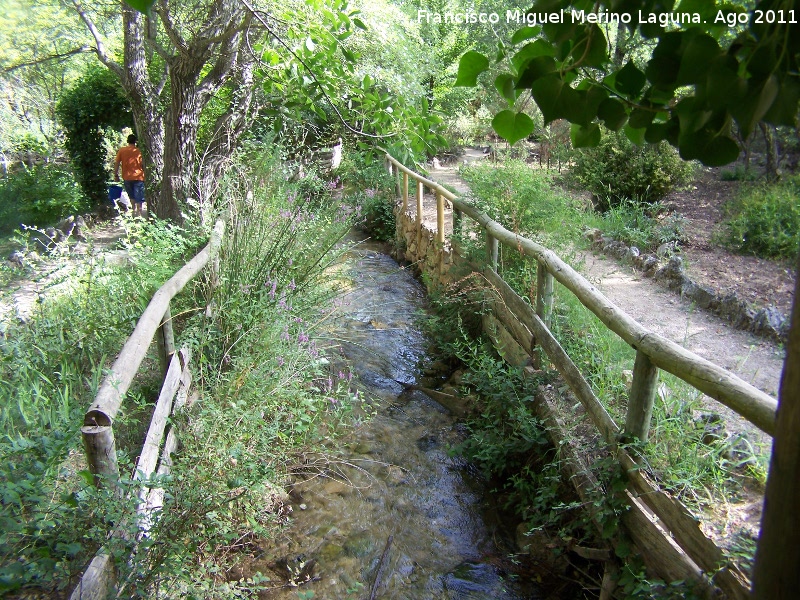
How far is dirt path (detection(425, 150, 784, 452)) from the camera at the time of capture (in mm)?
3820

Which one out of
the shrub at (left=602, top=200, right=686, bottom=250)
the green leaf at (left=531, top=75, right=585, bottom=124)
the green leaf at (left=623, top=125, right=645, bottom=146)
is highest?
the green leaf at (left=531, top=75, right=585, bottom=124)

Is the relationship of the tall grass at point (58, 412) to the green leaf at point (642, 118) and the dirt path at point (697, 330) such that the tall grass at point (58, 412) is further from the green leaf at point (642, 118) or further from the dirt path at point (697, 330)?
the dirt path at point (697, 330)

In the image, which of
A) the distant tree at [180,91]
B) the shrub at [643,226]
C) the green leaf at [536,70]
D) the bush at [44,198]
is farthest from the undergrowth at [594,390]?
the bush at [44,198]

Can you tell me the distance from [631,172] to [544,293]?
573cm

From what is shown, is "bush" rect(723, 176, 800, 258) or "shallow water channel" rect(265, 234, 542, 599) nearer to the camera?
"shallow water channel" rect(265, 234, 542, 599)

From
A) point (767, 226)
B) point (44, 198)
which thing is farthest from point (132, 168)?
point (767, 226)

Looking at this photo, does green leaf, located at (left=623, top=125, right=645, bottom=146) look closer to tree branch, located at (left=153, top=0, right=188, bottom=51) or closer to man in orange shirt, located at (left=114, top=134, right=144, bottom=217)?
tree branch, located at (left=153, top=0, right=188, bottom=51)

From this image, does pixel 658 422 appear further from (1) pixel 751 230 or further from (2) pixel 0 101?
(2) pixel 0 101

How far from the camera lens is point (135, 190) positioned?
35.9ft

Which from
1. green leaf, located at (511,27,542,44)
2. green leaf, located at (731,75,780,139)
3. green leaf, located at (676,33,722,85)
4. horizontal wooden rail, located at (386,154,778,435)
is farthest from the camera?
horizontal wooden rail, located at (386,154,778,435)

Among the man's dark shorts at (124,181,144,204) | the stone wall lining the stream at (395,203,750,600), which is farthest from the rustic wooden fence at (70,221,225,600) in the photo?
the man's dark shorts at (124,181,144,204)

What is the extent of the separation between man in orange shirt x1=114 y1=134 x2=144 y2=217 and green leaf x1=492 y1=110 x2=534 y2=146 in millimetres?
10647

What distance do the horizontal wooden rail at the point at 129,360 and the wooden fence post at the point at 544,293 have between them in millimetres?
2323

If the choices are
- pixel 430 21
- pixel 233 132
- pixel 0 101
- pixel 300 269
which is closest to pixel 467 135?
pixel 430 21
